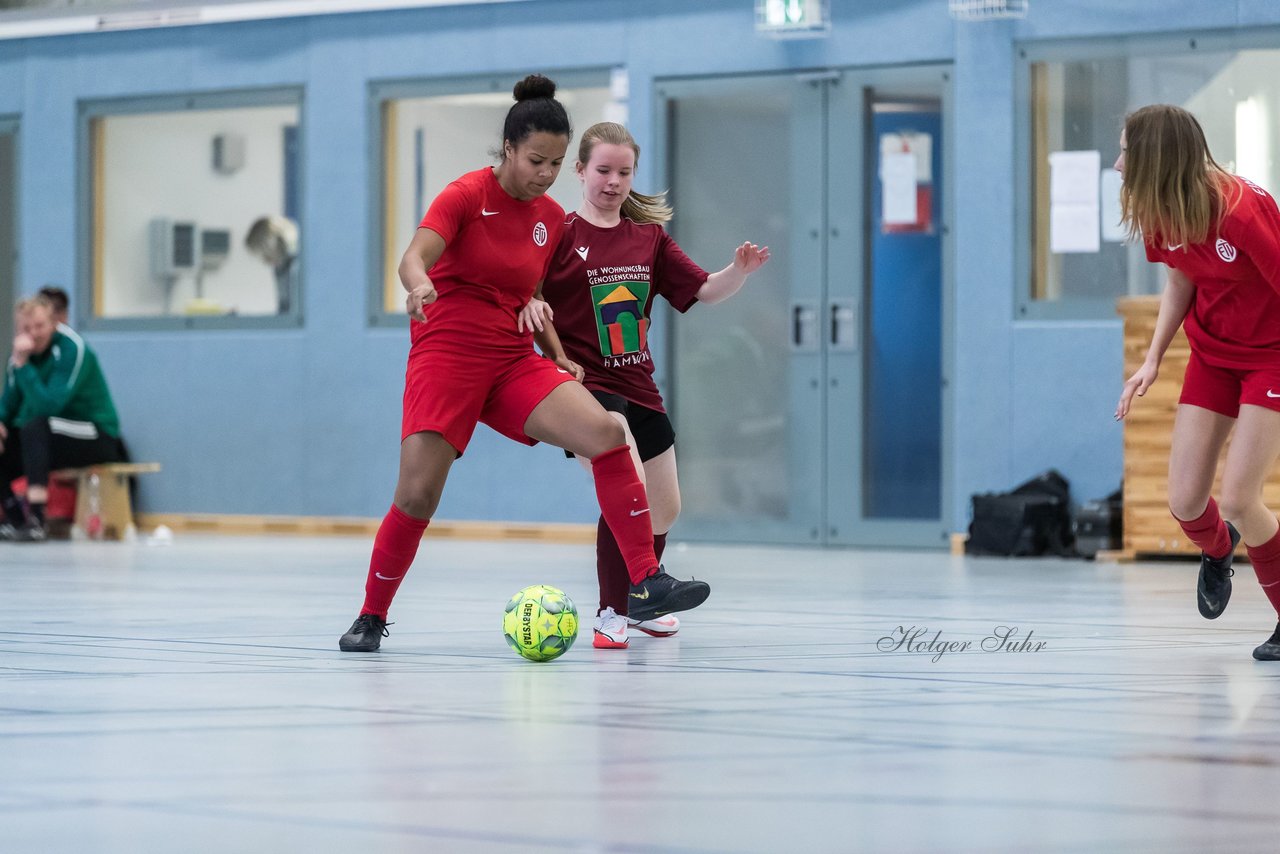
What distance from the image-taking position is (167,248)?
14.9 metres

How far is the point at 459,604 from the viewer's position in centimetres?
815

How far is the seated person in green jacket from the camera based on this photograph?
42.1 feet

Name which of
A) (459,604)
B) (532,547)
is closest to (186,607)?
(459,604)

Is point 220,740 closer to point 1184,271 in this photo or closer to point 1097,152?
point 1184,271

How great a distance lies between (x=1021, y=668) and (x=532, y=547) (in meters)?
7.02

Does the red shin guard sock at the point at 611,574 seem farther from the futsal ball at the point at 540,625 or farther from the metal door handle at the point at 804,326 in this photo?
the metal door handle at the point at 804,326

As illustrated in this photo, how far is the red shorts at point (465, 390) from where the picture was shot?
233 inches

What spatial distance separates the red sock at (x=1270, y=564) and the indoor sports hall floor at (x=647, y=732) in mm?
233

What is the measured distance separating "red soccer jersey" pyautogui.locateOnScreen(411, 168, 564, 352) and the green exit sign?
21.7 feet

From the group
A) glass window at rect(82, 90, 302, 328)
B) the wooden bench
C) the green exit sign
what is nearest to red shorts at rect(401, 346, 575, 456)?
the green exit sign

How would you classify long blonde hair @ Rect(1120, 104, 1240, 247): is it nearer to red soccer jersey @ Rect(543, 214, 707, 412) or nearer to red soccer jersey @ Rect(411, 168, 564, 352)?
red soccer jersey @ Rect(543, 214, 707, 412)

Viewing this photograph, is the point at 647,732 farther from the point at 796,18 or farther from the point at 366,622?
the point at 796,18

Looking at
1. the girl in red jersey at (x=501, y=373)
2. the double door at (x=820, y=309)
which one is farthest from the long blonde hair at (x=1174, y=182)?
the double door at (x=820, y=309)

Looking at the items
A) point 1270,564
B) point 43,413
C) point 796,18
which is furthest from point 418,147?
point 1270,564
